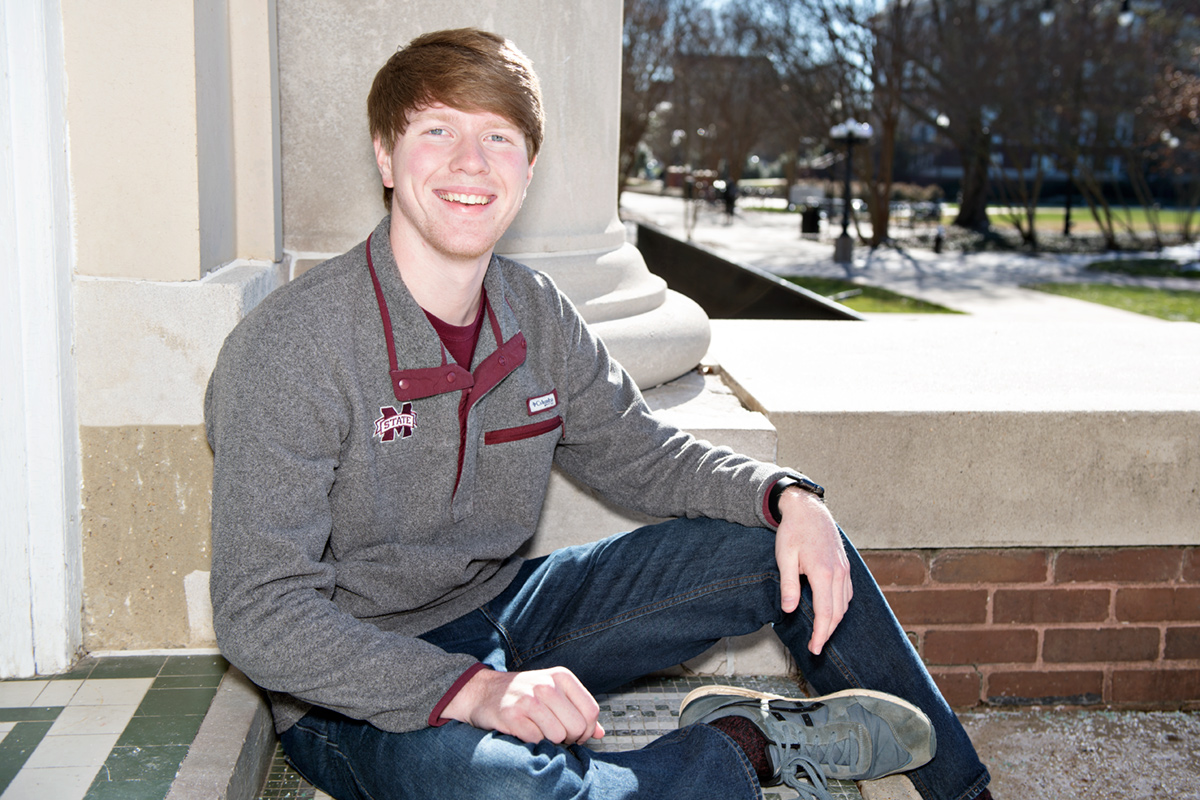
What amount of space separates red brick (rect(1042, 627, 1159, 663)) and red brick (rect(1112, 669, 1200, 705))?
59 millimetres

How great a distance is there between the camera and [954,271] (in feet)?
68.1

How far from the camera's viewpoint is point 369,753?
1755 millimetres

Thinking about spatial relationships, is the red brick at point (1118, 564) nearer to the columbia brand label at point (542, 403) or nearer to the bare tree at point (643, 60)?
the columbia brand label at point (542, 403)

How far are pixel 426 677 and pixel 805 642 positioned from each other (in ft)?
2.78

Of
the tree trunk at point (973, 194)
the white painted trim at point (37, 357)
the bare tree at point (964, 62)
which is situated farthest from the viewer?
the tree trunk at point (973, 194)

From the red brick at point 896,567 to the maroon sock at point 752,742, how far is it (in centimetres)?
115

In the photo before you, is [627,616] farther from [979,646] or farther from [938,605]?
[979,646]

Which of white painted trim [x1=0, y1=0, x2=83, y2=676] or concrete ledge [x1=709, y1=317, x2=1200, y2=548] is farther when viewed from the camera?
concrete ledge [x1=709, y1=317, x2=1200, y2=548]

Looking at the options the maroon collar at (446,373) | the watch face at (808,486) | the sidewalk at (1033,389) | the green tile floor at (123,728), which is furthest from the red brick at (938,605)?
the maroon collar at (446,373)

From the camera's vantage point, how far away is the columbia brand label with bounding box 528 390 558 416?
85.4 inches

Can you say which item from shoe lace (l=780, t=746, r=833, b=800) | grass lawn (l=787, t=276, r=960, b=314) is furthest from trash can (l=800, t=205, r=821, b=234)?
shoe lace (l=780, t=746, r=833, b=800)

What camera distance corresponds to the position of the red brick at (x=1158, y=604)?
322 centimetres

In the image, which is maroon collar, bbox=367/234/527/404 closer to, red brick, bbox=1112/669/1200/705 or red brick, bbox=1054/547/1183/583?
red brick, bbox=1054/547/1183/583

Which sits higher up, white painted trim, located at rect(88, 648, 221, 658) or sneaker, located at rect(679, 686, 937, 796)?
sneaker, located at rect(679, 686, 937, 796)
